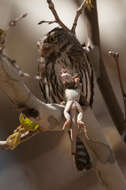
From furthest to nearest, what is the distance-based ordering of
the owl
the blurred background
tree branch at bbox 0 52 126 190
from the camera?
the blurred background
the owl
tree branch at bbox 0 52 126 190

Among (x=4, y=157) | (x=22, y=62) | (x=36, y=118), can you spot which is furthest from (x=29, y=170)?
(x=36, y=118)

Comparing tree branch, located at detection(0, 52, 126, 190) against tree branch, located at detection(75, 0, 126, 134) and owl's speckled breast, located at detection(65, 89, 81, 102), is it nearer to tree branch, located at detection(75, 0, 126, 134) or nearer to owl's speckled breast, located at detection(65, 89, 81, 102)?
A: owl's speckled breast, located at detection(65, 89, 81, 102)

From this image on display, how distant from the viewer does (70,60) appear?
154 cm

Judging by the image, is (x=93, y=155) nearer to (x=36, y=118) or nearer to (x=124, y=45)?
(x=36, y=118)

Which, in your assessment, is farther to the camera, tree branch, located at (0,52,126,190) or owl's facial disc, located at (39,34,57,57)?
owl's facial disc, located at (39,34,57,57)

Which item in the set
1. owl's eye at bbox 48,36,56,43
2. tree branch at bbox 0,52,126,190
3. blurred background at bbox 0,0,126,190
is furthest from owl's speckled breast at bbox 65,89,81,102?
blurred background at bbox 0,0,126,190

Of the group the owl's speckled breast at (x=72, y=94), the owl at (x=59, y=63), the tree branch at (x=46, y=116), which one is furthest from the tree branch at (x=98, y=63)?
the owl's speckled breast at (x=72, y=94)

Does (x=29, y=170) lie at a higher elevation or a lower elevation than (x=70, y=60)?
lower

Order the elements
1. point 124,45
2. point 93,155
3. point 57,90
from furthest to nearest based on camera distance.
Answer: point 124,45
point 57,90
point 93,155

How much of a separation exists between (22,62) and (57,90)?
661 millimetres

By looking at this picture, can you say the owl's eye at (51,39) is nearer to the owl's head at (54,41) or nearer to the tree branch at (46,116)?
the owl's head at (54,41)

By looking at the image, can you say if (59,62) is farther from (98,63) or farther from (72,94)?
(72,94)

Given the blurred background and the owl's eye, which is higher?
Result: the owl's eye

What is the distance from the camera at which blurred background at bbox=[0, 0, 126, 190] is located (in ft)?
6.73
